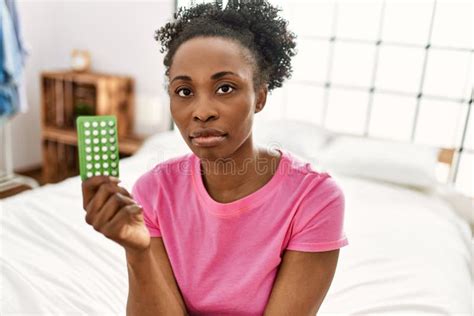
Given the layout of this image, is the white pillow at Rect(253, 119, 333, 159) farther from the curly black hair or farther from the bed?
the curly black hair

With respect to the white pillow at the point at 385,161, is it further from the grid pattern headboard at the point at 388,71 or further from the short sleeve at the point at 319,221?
the short sleeve at the point at 319,221

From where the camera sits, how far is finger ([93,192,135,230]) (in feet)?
2.06

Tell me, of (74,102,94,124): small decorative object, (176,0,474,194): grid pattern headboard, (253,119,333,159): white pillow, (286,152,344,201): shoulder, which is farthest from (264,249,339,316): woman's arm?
Result: (74,102,94,124): small decorative object

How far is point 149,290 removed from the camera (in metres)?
0.79

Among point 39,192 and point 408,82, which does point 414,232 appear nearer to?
point 408,82

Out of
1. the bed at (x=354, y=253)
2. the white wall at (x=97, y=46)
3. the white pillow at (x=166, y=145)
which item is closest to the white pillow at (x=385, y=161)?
the bed at (x=354, y=253)

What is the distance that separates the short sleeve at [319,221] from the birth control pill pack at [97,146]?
0.38m

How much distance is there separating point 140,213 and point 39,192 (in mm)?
1420

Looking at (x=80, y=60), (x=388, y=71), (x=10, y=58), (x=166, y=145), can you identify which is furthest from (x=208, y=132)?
(x=80, y=60)

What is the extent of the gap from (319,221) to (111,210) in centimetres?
42

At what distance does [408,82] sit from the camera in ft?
8.41

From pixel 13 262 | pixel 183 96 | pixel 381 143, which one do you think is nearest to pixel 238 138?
pixel 183 96

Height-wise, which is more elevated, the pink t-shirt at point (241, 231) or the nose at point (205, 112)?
the nose at point (205, 112)

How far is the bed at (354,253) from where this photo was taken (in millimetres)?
1243
